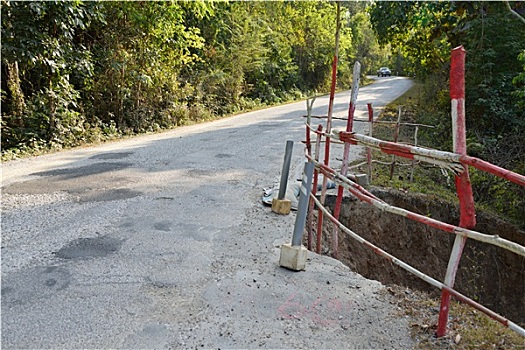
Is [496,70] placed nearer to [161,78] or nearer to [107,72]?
[161,78]

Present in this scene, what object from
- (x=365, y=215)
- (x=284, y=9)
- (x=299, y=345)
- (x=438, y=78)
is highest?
(x=284, y=9)

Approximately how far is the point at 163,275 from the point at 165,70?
1031cm

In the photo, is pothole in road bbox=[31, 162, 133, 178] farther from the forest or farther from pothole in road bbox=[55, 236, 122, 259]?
pothole in road bbox=[55, 236, 122, 259]

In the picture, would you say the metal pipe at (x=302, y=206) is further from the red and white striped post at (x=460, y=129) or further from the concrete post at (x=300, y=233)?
the red and white striped post at (x=460, y=129)

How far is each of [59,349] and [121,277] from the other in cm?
91

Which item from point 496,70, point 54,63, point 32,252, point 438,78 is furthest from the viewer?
point 438,78

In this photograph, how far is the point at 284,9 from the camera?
2605cm

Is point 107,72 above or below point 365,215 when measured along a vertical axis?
above

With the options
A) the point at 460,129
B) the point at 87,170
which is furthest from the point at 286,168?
the point at 87,170

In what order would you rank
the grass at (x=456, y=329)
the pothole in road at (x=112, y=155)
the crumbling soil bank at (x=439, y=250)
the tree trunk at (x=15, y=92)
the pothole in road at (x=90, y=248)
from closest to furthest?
the grass at (x=456, y=329)
the pothole in road at (x=90, y=248)
the crumbling soil bank at (x=439, y=250)
the pothole in road at (x=112, y=155)
the tree trunk at (x=15, y=92)

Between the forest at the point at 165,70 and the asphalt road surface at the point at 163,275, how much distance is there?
3.35 metres

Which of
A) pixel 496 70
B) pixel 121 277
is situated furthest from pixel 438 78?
pixel 121 277

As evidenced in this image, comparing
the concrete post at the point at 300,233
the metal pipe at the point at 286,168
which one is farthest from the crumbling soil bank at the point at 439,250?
the concrete post at the point at 300,233

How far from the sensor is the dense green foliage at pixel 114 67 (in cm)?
869
